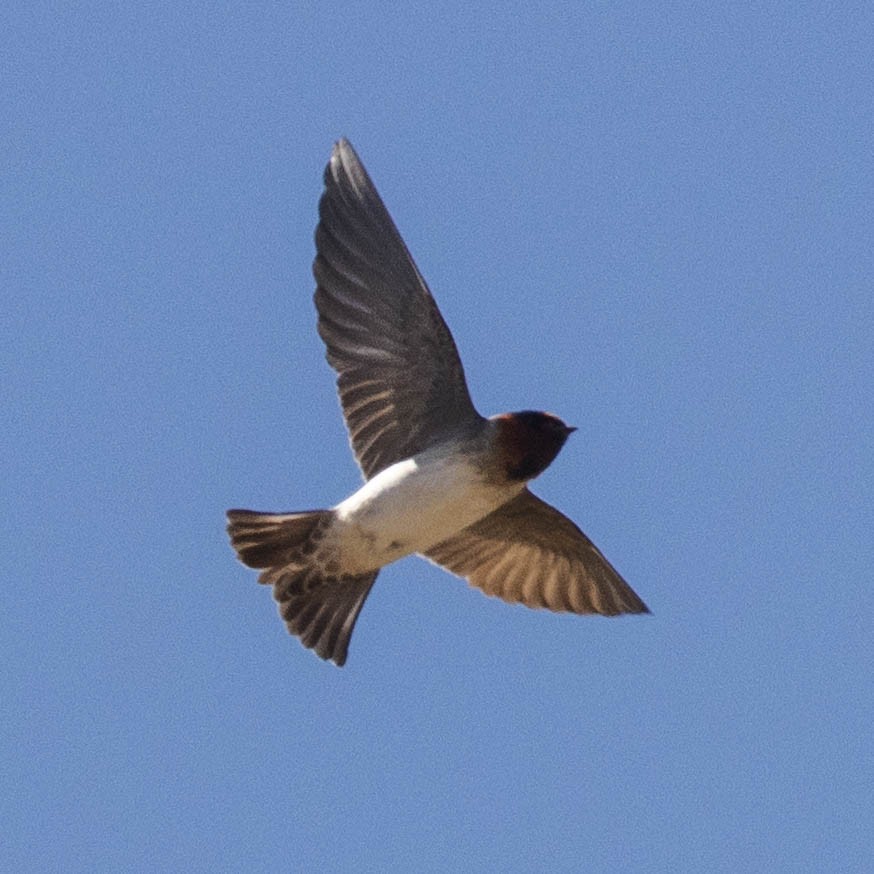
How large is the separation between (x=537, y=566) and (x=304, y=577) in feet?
5.40

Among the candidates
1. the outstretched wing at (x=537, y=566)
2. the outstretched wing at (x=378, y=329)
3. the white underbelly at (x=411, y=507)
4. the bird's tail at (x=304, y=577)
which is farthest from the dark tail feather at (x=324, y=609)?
the outstretched wing at (x=537, y=566)

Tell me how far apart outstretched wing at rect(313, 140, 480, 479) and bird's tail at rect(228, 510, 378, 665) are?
52 centimetres

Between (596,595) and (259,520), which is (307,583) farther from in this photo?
(596,595)

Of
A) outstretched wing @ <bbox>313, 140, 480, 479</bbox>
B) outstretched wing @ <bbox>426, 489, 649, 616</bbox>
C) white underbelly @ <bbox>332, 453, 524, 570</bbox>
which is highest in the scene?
outstretched wing @ <bbox>313, 140, 480, 479</bbox>

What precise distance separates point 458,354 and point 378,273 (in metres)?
0.57

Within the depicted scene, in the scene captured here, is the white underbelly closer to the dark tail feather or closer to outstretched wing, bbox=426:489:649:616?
the dark tail feather

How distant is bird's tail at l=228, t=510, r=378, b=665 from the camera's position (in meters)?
12.0

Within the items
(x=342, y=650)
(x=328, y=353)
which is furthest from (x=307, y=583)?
(x=328, y=353)

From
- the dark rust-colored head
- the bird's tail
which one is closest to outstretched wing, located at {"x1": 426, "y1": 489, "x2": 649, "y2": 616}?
the bird's tail

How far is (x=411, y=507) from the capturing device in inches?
462

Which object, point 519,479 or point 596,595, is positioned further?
point 596,595

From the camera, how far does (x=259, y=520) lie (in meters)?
12.0

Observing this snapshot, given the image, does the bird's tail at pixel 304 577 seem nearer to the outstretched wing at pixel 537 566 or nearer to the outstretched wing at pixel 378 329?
the outstretched wing at pixel 378 329

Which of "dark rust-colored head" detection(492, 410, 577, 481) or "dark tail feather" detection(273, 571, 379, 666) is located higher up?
"dark rust-colored head" detection(492, 410, 577, 481)
